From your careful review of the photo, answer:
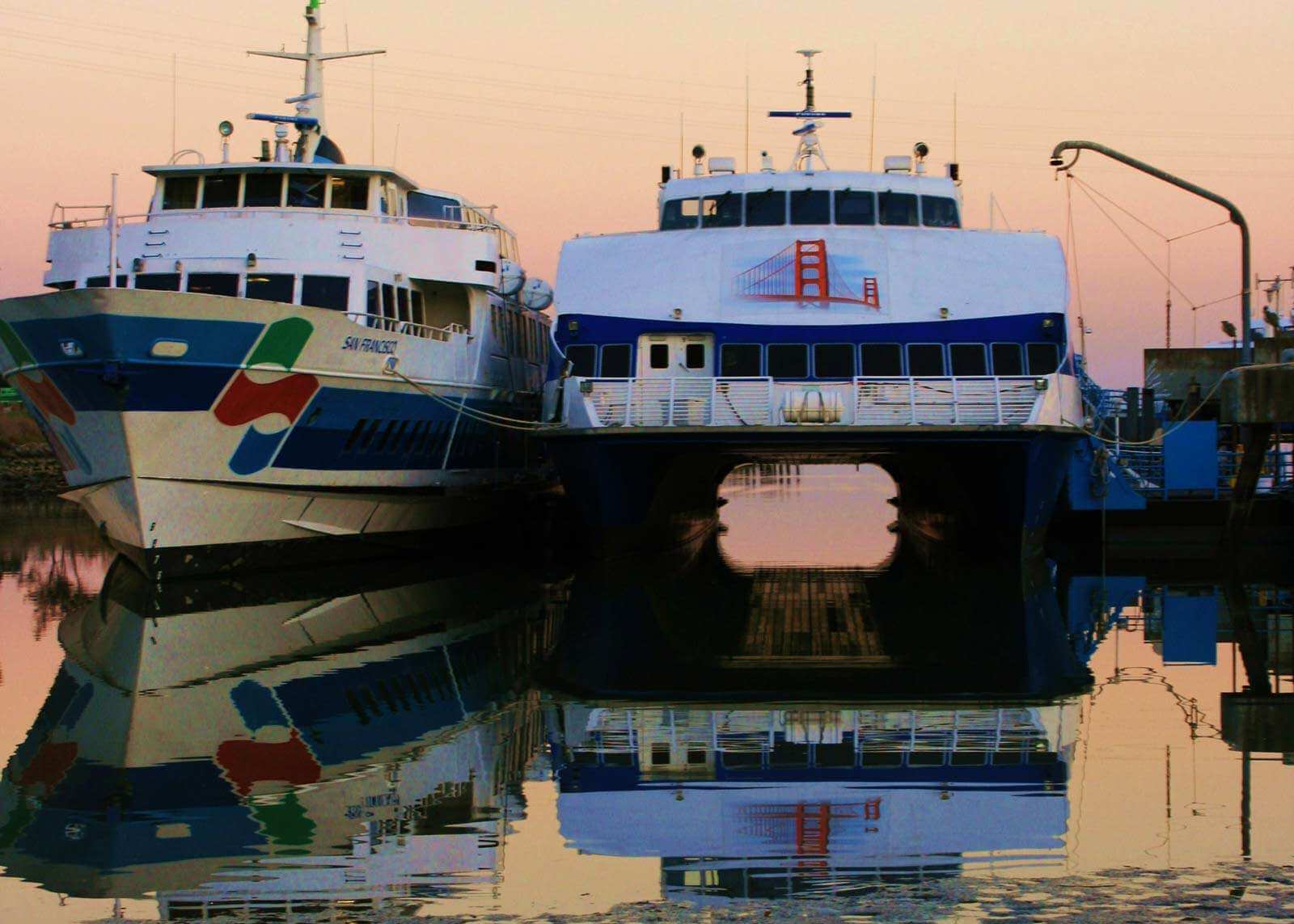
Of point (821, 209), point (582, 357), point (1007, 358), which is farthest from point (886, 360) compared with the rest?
point (582, 357)

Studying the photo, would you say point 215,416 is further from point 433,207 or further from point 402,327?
point 433,207

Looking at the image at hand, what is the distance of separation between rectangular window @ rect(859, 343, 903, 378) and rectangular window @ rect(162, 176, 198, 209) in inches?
427

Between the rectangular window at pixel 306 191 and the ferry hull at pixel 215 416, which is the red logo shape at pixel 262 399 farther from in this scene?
the rectangular window at pixel 306 191

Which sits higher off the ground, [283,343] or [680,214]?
[680,214]

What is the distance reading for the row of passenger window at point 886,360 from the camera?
2364 centimetres

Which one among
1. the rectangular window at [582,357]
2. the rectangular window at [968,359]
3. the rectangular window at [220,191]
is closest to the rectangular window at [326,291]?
the rectangular window at [220,191]

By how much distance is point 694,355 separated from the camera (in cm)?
2423

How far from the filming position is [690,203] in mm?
26844

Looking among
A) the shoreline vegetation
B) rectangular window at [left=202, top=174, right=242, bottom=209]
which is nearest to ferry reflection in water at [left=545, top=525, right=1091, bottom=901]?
rectangular window at [left=202, top=174, right=242, bottom=209]

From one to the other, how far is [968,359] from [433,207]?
10.9m

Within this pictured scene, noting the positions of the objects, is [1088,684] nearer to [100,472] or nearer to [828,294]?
[828,294]

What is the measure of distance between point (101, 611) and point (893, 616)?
931 cm

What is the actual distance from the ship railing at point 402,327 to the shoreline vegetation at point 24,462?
23506 millimetres

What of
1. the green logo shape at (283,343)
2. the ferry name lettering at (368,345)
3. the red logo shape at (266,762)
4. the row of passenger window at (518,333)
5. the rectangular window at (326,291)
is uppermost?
the row of passenger window at (518,333)
